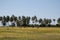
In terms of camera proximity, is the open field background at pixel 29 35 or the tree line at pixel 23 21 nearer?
→ the open field background at pixel 29 35

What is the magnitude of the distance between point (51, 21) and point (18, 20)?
33009 mm

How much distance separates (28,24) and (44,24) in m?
14.7

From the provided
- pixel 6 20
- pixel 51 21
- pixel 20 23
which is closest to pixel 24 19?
pixel 20 23

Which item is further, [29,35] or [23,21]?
[23,21]

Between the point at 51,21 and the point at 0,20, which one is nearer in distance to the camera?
the point at 0,20

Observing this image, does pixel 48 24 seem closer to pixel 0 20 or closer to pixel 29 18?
pixel 29 18

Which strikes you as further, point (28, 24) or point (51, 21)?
point (51, 21)

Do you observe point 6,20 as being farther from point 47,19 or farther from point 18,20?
point 47,19

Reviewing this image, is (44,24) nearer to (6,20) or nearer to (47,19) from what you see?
(47,19)

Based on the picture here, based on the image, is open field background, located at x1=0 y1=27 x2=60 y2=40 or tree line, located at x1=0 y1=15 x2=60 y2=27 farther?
tree line, located at x1=0 y1=15 x2=60 y2=27

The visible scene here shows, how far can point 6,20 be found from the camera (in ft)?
504

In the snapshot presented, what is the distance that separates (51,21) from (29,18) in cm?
2216

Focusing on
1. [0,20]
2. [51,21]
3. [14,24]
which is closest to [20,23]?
[14,24]

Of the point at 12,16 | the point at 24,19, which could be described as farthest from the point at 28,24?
the point at 12,16
